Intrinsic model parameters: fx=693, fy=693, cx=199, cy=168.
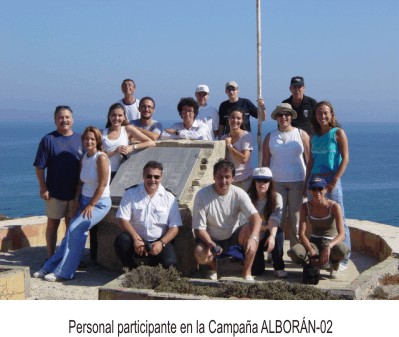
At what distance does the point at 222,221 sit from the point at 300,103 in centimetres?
203

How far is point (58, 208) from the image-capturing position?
26.7 ft

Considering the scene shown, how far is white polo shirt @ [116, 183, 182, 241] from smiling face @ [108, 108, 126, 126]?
1.10 m

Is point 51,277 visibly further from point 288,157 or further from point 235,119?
point 288,157

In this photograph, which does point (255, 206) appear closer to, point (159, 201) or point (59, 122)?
point (159, 201)

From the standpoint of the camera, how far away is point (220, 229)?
7246mm

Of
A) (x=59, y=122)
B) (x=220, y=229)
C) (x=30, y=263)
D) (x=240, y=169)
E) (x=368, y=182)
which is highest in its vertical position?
(x=59, y=122)

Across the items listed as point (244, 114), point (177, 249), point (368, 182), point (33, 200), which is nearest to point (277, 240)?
point (177, 249)

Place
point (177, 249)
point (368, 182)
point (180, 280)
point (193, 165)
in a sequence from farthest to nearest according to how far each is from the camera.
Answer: point (368, 182), point (193, 165), point (177, 249), point (180, 280)

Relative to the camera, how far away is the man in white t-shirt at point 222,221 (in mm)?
7027

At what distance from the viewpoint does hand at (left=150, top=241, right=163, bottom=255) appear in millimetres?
7016

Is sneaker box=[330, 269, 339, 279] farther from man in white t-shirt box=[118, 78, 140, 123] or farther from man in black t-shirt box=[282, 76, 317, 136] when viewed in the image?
man in white t-shirt box=[118, 78, 140, 123]

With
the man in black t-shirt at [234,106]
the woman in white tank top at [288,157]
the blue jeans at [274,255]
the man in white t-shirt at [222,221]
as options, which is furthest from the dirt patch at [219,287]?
the man in black t-shirt at [234,106]

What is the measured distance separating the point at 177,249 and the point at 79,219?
1.14m

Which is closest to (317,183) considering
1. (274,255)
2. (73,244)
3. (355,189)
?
(274,255)
